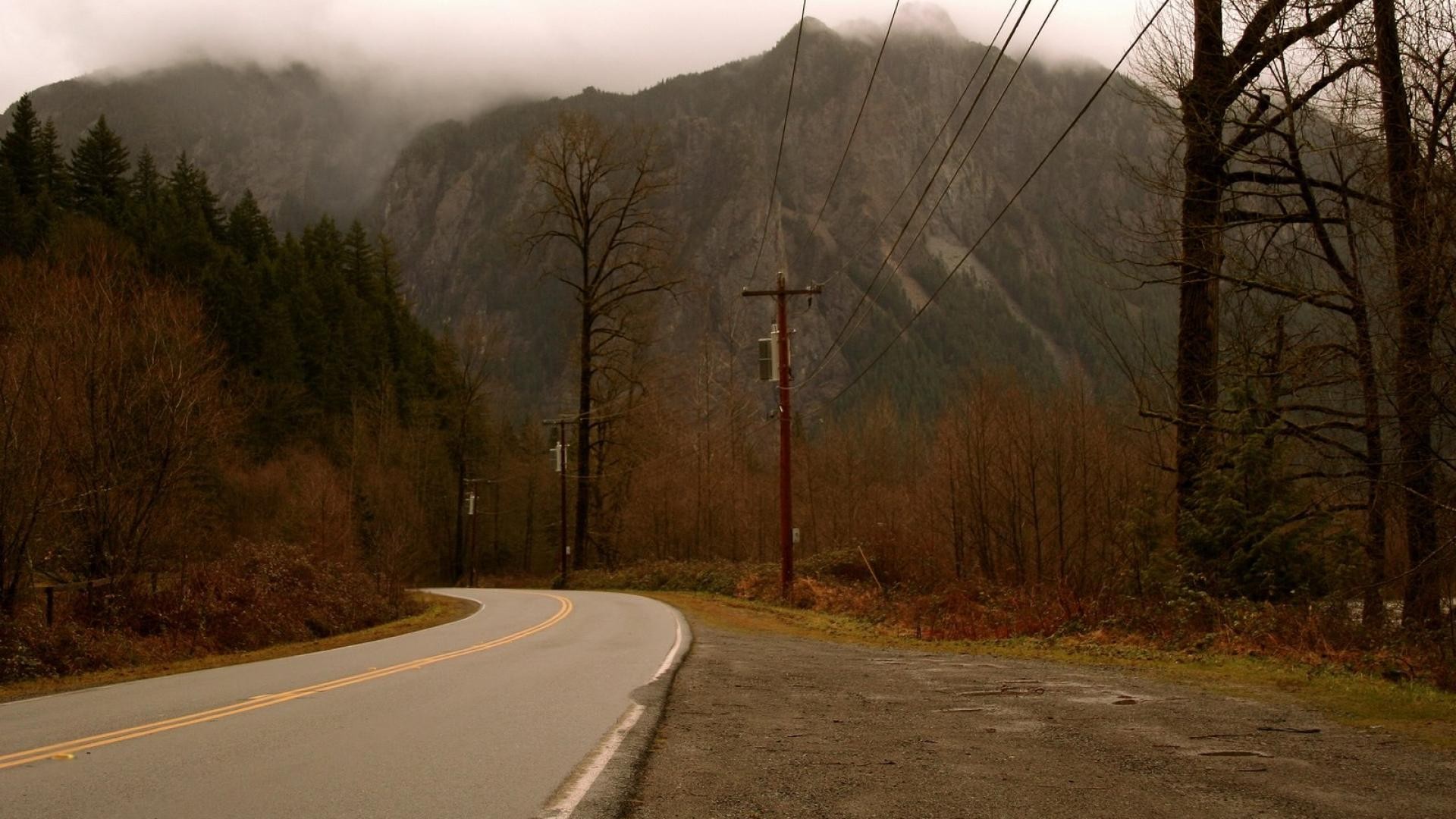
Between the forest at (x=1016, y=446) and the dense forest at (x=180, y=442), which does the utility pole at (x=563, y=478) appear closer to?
the forest at (x=1016, y=446)

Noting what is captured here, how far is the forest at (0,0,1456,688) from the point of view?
42.0 ft

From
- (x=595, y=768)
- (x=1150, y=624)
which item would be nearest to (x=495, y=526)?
(x=1150, y=624)

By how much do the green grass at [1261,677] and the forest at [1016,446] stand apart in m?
0.58

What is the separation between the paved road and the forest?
641 centimetres

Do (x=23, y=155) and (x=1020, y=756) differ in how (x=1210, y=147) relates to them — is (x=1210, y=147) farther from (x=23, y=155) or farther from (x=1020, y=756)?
(x=23, y=155)

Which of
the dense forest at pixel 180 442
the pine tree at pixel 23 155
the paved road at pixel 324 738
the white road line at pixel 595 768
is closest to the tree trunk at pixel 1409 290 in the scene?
the white road line at pixel 595 768

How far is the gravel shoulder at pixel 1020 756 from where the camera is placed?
20.0 feet

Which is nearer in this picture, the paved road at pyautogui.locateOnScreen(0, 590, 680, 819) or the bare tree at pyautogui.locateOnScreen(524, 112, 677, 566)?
the paved road at pyautogui.locateOnScreen(0, 590, 680, 819)

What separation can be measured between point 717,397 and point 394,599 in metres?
32.3

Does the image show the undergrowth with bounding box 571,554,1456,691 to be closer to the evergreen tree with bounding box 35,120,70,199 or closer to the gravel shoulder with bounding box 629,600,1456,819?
the gravel shoulder with bounding box 629,600,1456,819

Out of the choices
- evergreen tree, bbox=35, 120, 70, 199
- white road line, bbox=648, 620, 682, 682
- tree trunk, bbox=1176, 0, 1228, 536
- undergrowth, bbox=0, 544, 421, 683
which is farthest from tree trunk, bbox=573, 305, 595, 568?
evergreen tree, bbox=35, 120, 70, 199

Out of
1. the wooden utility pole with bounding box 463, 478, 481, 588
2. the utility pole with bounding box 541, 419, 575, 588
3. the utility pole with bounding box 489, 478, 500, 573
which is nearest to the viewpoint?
the utility pole with bounding box 541, 419, 575, 588

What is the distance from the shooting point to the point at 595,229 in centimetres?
4578

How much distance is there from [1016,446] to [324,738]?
3016 centimetres
